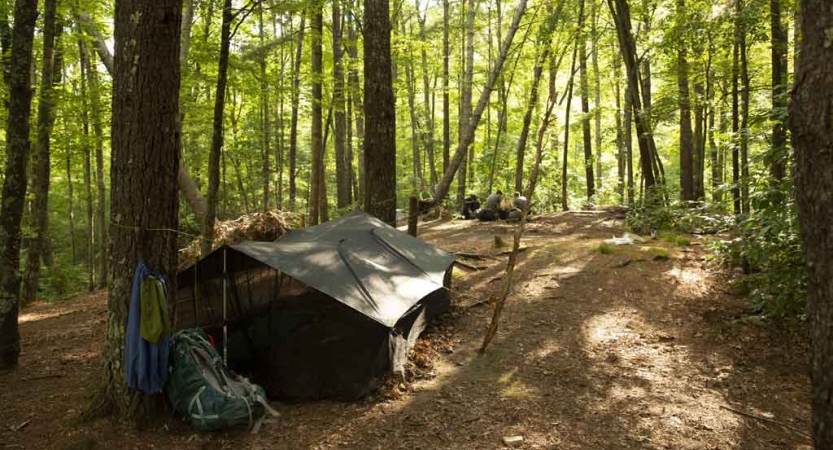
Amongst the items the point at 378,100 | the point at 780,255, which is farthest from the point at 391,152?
the point at 780,255

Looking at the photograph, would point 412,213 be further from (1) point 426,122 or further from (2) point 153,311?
(1) point 426,122

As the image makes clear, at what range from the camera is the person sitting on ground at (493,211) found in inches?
603

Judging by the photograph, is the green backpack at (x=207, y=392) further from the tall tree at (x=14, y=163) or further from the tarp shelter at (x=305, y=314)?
the tall tree at (x=14, y=163)

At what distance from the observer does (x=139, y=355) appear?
4496 millimetres

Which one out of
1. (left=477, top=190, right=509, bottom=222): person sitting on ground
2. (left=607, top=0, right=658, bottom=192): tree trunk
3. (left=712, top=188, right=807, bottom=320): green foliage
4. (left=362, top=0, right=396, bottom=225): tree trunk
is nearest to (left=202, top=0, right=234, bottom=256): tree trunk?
(left=362, top=0, right=396, bottom=225): tree trunk

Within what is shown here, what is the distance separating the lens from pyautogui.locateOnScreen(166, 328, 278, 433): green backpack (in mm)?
4574

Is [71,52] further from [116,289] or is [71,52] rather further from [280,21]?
[116,289]

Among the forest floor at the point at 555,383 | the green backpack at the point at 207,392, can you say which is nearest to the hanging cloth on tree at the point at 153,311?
the green backpack at the point at 207,392

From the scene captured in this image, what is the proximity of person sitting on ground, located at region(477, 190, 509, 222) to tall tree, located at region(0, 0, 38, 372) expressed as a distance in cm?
1165

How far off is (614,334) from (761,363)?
166 centimetres

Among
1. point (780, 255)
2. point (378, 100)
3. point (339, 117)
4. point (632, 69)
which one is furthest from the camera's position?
point (339, 117)

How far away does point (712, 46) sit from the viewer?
10477mm

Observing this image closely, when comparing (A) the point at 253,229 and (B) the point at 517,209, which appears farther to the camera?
(B) the point at 517,209

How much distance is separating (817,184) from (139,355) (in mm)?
5461
